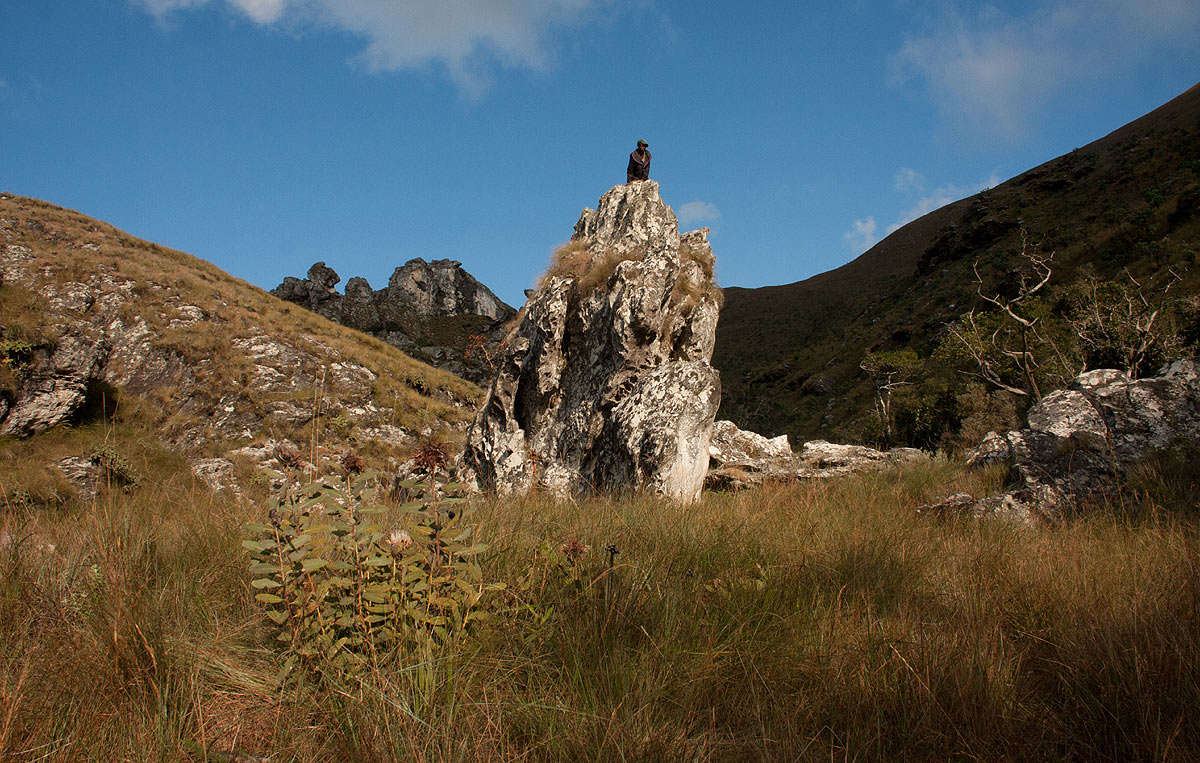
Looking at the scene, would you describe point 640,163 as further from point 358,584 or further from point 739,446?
point 358,584

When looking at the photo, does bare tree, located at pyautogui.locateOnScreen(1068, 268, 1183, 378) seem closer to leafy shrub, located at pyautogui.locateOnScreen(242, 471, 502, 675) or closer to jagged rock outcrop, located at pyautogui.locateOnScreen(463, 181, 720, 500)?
jagged rock outcrop, located at pyautogui.locateOnScreen(463, 181, 720, 500)

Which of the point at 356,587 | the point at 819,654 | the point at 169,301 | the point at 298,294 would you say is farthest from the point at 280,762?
the point at 298,294

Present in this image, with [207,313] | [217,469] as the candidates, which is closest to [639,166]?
[217,469]

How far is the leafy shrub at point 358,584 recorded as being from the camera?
1930 mm

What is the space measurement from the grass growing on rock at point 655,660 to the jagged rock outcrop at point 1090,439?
171 cm

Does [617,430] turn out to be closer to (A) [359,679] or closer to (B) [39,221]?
(A) [359,679]

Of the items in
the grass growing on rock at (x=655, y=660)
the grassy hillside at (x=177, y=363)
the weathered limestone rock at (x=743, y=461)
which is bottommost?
the grass growing on rock at (x=655, y=660)

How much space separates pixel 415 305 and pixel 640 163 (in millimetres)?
57525

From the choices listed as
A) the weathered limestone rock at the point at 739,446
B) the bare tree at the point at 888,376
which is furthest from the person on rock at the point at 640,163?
the bare tree at the point at 888,376

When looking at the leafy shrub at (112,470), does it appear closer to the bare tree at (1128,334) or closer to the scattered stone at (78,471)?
the scattered stone at (78,471)

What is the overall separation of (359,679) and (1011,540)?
14.1ft

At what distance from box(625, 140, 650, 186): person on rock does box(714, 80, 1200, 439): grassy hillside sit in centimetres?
2307

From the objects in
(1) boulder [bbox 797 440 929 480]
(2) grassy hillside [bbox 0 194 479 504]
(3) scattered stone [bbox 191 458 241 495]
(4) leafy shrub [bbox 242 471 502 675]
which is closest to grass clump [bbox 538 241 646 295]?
(1) boulder [bbox 797 440 929 480]

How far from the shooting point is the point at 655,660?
6.96ft
